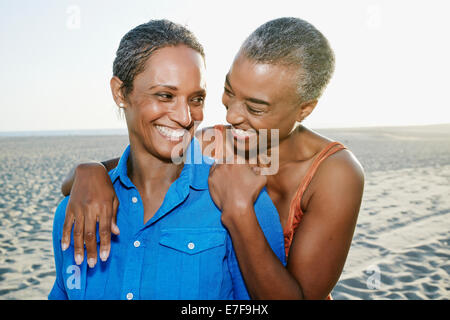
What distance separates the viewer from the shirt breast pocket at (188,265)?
5.71 ft

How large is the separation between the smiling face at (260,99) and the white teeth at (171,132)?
574 millimetres

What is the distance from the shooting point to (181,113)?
185 centimetres

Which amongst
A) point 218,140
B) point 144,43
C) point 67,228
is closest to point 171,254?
point 67,228

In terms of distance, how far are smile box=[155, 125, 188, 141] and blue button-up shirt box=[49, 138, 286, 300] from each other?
7.9 inches

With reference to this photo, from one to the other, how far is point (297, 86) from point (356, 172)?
2.33ft

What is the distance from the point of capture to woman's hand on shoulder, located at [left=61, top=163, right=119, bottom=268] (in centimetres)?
177

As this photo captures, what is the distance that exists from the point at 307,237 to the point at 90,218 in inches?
50.8

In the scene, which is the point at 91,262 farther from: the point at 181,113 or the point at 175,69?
the point at 175,69

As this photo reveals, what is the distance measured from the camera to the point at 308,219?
7.57ft

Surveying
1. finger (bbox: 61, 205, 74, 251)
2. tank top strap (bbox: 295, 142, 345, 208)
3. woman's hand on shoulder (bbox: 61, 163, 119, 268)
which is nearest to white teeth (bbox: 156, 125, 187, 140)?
woman's hand on shoulder (bbox: 61, 163, 119, 268)
